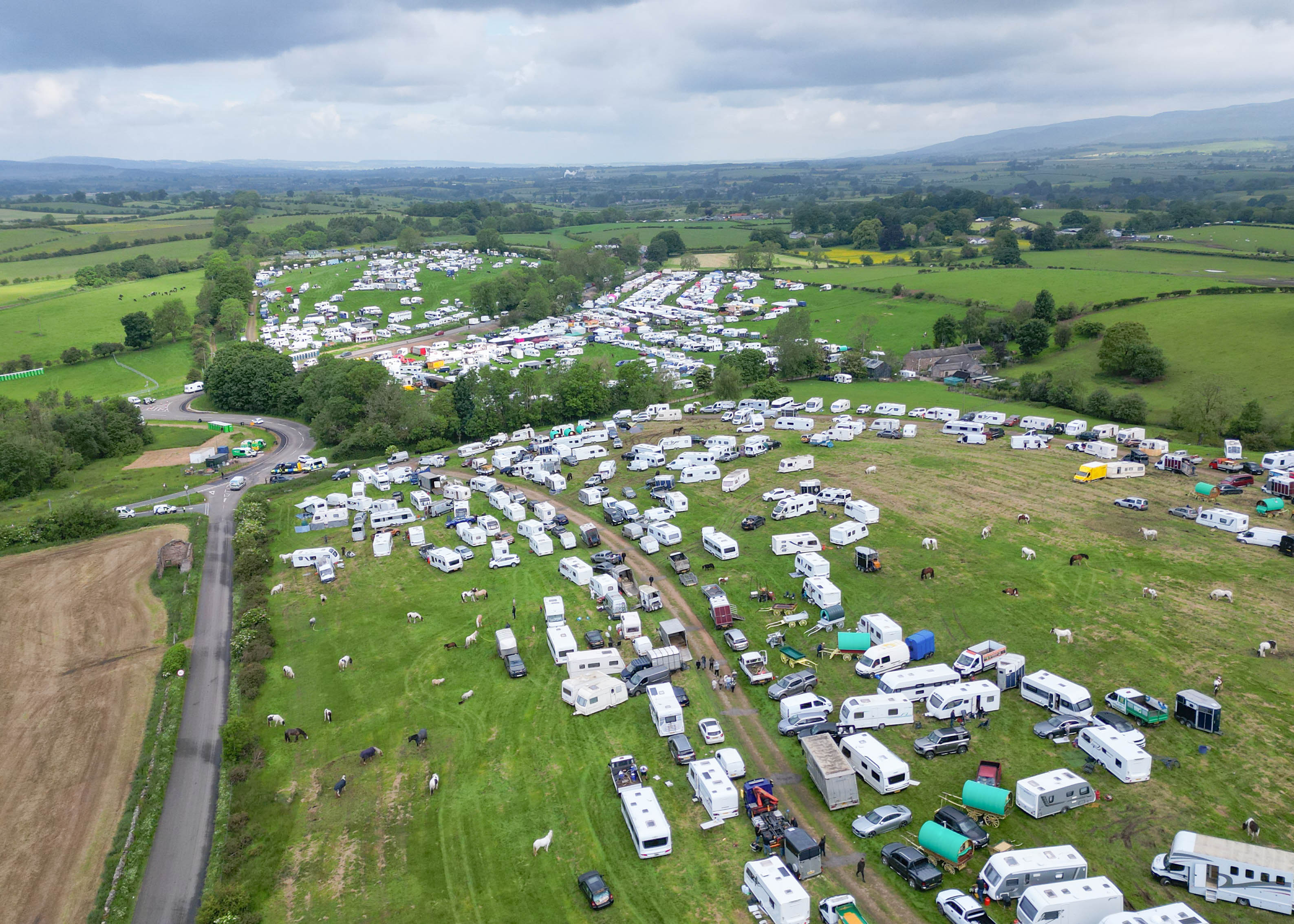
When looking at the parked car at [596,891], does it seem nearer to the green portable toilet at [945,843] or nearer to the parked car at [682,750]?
the parked car at [682,750]

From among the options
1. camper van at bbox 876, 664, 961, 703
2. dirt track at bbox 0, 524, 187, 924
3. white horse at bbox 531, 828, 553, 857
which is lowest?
dirt track at bbox 0, 524, 187, 924

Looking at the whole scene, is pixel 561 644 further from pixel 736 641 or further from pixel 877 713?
pixel 877 713

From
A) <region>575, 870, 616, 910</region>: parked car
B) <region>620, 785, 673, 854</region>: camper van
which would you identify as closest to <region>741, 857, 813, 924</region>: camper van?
<region>620, 785, 673, 854</region>: camper van

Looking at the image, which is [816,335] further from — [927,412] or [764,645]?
[764,645]

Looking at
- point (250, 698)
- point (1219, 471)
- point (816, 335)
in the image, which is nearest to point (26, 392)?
point (250, 698)

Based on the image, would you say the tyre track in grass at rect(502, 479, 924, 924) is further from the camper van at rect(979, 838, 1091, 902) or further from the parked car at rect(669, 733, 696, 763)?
the camper van at rect(979, 838, 1091, 902)

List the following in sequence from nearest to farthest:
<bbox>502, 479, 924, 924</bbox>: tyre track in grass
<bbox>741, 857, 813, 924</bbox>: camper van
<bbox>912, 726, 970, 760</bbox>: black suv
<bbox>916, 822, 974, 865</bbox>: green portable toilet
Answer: <bbox>741, 857, 813, 924</bbox>: camper van, <bbox>502, 479, 924, 924</bbox>: tyre track in grass, <bbox>916, 822, 974, 865</bbox>: green portable toilet, <bbox>912, 726, 970, 760</bbox>: black suv

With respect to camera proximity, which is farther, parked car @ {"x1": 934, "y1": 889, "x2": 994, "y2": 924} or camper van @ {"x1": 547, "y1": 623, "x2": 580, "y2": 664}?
camper van @ {"x1": 547, "y1": 623, "x2": 580, "y2": 664}
